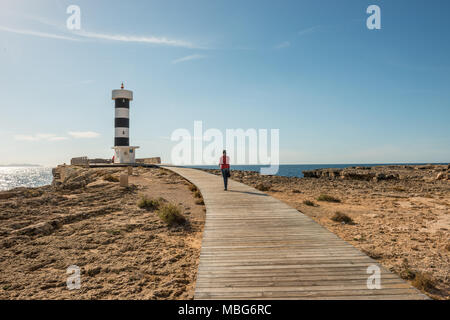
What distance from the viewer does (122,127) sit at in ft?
121

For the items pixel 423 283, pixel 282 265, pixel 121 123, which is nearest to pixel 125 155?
pixel 121 123

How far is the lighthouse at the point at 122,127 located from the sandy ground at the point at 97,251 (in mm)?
26058

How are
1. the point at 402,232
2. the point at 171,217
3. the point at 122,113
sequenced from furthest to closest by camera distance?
the point at 122,113 < the point at 171,217 < the point at 402,232

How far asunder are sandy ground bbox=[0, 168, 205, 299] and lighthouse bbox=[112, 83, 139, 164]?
26058mm

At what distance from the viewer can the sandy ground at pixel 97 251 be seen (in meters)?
4.97

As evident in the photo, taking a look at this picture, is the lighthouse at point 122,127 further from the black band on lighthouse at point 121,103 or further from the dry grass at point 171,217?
the dry grass at point 171,217

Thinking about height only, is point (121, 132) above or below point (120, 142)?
above

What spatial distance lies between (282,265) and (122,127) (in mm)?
36704

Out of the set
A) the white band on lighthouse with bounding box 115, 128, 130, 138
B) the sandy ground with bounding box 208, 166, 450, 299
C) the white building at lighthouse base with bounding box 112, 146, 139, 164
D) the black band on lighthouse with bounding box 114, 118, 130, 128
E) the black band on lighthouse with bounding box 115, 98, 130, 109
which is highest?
the black band on lighthouse with bounding box 115, 98, 130, 109

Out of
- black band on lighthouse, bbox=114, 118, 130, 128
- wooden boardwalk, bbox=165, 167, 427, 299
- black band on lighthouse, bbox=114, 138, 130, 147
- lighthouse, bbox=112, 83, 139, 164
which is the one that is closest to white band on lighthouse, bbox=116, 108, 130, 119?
lighthouse, bbox=112, 83, 139, 164

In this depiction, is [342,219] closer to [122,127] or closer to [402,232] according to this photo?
[402,232]

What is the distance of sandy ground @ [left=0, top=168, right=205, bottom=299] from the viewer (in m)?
4.97

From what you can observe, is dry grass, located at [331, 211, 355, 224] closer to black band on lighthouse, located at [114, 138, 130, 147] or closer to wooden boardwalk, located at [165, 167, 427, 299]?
wooden boardwalk, located at [165, 167, 427, 299]

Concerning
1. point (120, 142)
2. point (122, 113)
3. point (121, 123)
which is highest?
point (122, 113)
